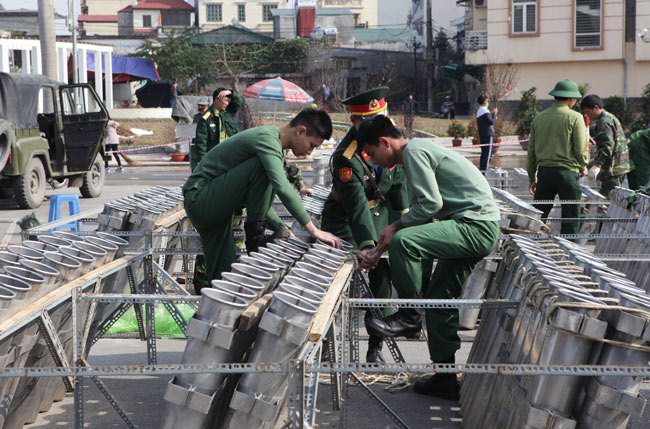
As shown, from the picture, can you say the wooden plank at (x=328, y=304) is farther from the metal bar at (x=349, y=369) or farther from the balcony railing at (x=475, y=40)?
the balcony railing at (x=475, y=40)

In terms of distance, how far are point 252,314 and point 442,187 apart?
1769mm

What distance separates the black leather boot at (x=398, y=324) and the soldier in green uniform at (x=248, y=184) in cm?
60

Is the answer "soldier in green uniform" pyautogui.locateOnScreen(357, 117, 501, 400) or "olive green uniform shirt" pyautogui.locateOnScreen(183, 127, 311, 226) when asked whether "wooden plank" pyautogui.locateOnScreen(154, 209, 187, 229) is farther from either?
"soldier in green uniform" pyautogui.locateOnScreen(357, 117, 501, 400)

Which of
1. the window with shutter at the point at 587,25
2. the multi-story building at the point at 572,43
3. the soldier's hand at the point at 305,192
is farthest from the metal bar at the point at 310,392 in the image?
the window with shutter at the point at 587,25

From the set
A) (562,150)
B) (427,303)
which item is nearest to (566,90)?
(562,150)

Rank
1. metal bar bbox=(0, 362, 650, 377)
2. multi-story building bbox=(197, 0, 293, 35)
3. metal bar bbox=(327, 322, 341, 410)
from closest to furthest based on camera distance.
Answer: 1. metal bar bbox=(0, 362, 650, 377)
2. metal bar bbox=(327, 322, 341, 410)
3. multi-story building bbox=(197, 0, 293, 35)

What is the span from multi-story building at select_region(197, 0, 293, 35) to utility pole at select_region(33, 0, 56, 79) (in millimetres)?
63385

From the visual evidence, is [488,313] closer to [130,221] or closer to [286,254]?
[286,254]

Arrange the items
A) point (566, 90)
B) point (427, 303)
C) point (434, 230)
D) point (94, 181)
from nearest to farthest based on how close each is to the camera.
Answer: point (427, 303), point (434, 230), point (566, 90), point (94, 181)

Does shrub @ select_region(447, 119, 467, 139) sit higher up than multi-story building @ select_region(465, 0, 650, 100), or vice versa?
multi-story building @ select_region(465, 0, 650, 100)

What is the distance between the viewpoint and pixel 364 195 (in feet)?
18.5

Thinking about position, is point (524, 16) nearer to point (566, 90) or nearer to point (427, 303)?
point (566, 90)

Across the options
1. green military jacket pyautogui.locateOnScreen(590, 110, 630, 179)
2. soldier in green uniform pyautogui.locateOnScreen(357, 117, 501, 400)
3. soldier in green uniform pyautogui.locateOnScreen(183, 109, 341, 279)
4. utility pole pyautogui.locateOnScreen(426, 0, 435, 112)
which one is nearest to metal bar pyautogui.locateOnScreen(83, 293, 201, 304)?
soldier in green uniform pyautogui.locateOnScreen(183, 109, 341, 279)

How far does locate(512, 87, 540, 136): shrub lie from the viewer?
29.9 metres
